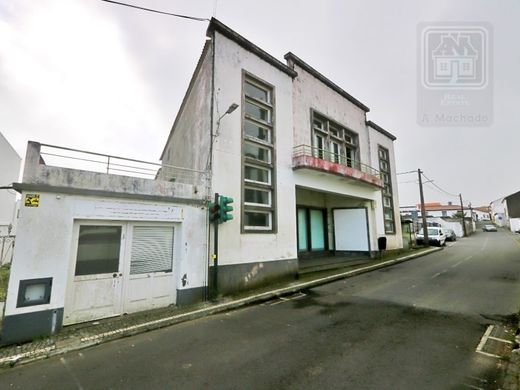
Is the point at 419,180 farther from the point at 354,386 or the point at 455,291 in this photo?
the point at 354,386

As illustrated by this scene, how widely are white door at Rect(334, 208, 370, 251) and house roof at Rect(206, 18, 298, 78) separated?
8892 millimetres

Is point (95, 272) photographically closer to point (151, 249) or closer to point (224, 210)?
point (151, 249)

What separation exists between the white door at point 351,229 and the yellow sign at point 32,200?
14449 mm

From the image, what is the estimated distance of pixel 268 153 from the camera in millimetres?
10109

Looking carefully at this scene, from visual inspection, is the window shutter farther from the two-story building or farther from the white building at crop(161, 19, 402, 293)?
the white building at crop(161, 19, 402, 293)

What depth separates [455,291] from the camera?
7.69 metres

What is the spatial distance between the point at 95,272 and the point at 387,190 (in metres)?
18.3

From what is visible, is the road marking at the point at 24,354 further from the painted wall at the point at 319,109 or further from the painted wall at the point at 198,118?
the painted wall at the point at 319,109

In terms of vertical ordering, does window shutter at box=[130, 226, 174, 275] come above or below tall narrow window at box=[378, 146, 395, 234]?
below

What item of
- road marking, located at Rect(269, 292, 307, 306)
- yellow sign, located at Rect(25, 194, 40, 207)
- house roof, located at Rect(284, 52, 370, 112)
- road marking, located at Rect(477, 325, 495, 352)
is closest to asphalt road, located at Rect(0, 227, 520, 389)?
road marking, located at Rect(477, 325, 495, 352)

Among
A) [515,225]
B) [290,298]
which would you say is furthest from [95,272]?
[515,225]

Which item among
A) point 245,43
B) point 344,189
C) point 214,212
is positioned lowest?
point 214,212

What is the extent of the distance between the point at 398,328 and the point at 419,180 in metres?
22.1

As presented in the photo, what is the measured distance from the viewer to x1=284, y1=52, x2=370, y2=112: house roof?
39.5 ft
